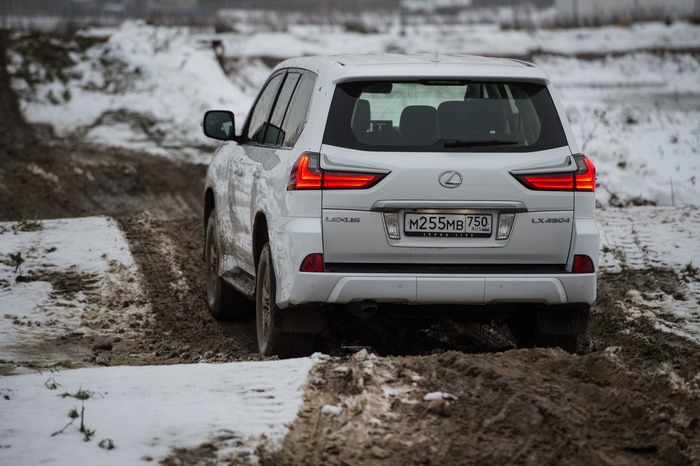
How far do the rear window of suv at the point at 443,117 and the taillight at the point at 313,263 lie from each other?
25.7 inches

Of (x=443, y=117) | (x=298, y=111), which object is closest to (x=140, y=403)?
(x=298, y=111)

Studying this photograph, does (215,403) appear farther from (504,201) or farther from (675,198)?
(675,198)

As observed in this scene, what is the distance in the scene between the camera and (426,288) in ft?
21.5

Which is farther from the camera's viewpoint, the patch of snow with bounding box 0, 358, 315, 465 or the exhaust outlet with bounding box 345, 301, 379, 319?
the exhaust outlet with bounding box 345, 301, 379, 319

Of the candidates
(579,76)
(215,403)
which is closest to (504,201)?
(215,403)

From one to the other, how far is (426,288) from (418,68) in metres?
1.31

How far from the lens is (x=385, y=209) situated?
6488 mm

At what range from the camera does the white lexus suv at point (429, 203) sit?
6508 mm

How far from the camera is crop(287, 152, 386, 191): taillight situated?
6480 millimetres

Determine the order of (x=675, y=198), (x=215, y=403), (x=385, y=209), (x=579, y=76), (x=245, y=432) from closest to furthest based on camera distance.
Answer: (x=245, y=432)
(x=215, y=403)
(x=385, y=209)
(x=675, y=198)
(x=579, y=76)

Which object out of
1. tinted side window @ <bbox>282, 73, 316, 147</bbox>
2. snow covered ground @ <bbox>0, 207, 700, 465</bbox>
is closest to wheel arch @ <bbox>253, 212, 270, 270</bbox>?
tinted side window @ <bbox>282, 73, 316, 147</bbox>

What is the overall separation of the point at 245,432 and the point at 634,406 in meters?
1.79

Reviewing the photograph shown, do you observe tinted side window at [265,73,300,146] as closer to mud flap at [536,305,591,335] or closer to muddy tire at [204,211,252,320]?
muddy tire at [204,211,252,320]

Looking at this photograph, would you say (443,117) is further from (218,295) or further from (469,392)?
(218,295)
